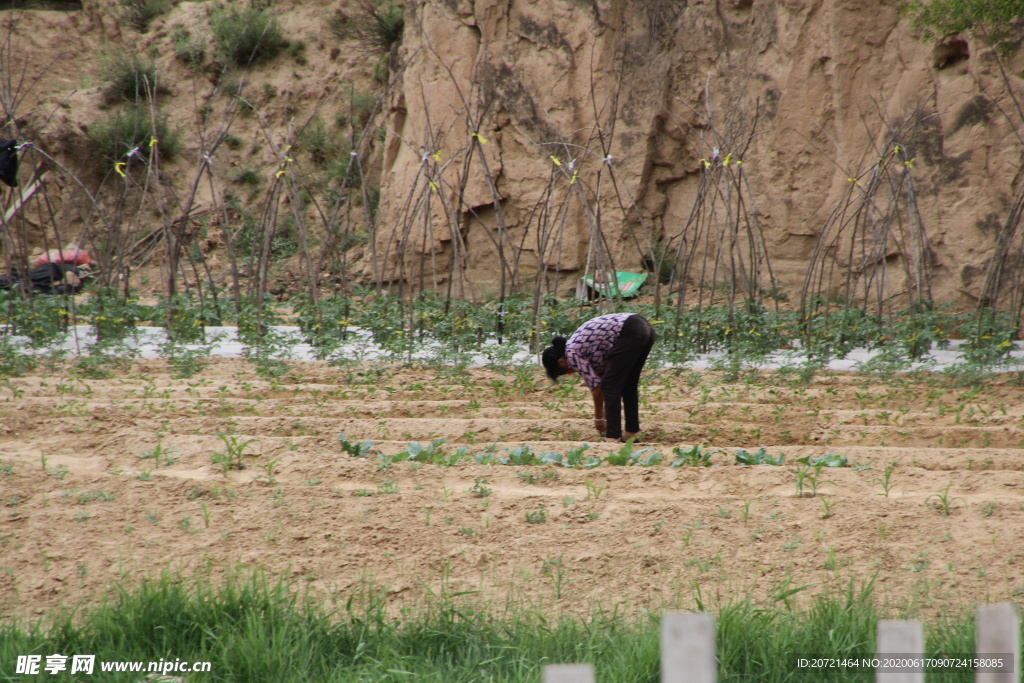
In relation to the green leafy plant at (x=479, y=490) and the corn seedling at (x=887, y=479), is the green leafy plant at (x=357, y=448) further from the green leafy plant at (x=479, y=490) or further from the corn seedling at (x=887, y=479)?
the corn seedling at (x=887, y=479)

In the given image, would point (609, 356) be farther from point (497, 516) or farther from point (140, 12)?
point (140, 12)

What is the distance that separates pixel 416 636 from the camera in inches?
93.2

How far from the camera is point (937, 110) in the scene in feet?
32.0

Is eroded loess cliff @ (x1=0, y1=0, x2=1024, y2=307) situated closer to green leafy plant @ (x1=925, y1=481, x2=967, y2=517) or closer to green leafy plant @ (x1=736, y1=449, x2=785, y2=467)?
green leafy plant @ (x1=736, y1=449, x2=785, y2=467)

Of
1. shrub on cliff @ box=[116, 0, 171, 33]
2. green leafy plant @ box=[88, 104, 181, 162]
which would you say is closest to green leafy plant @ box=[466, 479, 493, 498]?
green leafy plant @ box=[88, 104, 181, 162]

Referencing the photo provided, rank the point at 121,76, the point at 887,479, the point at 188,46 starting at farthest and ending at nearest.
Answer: the point at 188,46 < the point at 121,76 < the point at 887,479

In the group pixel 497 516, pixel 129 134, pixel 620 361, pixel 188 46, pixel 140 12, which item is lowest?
pixel 497 516

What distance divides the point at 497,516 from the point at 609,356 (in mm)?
1718

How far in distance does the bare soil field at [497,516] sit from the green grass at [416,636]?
0.12 m

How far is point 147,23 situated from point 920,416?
1517 cm

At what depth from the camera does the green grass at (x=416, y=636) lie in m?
2.20

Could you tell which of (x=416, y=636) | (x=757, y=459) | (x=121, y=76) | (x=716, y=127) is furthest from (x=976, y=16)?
(x=121, y=76)

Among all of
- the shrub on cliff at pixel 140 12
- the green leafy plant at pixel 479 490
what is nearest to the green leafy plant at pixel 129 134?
the shrub on cliff at pixel 140 12

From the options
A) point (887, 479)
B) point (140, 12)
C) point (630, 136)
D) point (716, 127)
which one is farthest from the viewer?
point (140, 12)
